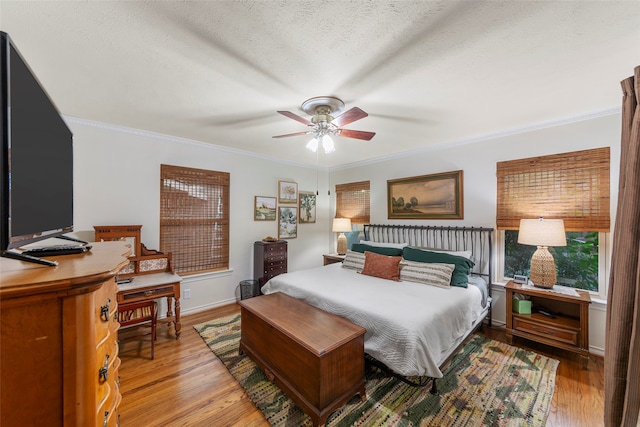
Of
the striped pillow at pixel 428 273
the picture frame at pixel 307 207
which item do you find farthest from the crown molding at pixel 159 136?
the striped pillow at pixel 428 273

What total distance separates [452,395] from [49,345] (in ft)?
8.39

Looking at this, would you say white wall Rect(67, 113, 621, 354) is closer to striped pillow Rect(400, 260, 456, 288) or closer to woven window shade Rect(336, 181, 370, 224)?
woven window shade Rect(336, 181, 370, 224)

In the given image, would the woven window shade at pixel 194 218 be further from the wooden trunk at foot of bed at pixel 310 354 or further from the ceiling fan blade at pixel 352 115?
the ceiling fan blade at pixel 352 115

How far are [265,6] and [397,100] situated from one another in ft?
4.62

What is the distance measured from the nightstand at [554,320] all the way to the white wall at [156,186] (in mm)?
3490

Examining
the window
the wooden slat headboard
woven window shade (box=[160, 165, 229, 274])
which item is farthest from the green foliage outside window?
woven window shade (box=[160, 165, 229, 274])

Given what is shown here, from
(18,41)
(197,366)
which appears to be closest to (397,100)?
(18,41)

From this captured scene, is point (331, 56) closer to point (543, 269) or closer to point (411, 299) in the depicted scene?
point (411, 299)

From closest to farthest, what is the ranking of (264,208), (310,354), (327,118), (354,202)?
(310,354), (327,118), (264,208), (354,202)

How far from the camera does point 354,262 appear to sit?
365cm

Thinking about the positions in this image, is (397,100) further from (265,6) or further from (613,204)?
(613,204)

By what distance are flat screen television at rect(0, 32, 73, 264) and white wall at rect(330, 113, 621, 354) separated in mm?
4059

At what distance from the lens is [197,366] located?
2.44 meters

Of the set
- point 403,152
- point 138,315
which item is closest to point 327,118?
point 403,152
